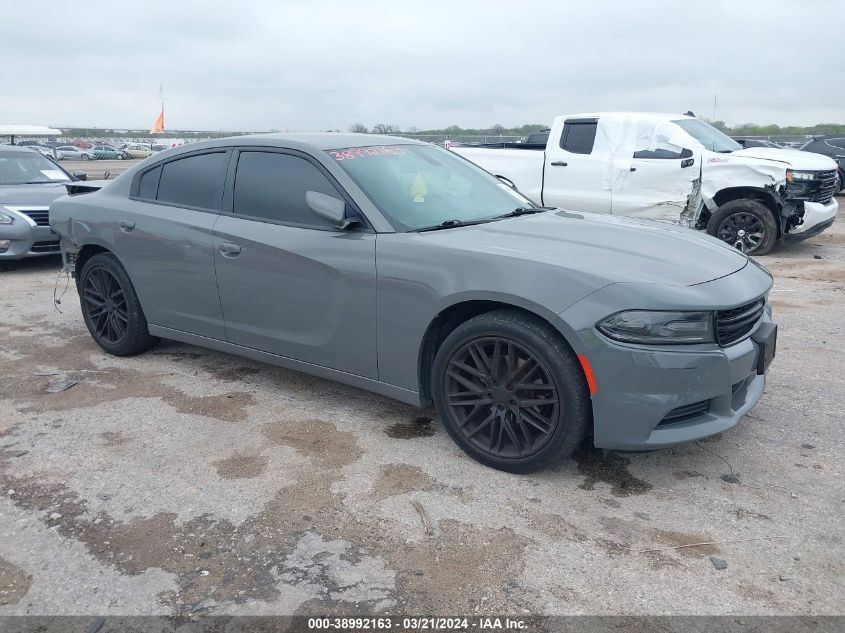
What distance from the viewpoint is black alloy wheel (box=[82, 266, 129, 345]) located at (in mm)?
5297

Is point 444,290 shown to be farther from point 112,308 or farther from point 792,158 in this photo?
point 792,158

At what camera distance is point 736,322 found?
10.9 ft

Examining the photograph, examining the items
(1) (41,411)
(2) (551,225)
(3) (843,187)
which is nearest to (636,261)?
(2) (551,225)

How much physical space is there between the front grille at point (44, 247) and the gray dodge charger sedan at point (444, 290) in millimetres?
4278

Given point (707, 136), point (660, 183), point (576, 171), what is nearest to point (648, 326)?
point (660, 183)

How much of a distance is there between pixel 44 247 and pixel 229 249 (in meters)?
5.80

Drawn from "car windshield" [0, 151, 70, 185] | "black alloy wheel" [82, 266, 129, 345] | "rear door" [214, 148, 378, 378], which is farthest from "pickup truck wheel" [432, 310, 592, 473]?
"car windshield" [0, 151, 70, 185]

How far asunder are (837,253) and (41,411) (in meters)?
9.86

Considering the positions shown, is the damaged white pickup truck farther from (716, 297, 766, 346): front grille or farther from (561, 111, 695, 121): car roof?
(716, 297, 766, 346): front grille

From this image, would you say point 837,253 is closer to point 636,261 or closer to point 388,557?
point 636,261

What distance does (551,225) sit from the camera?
4020 millimetres

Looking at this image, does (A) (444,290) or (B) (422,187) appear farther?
(B) (422,187)

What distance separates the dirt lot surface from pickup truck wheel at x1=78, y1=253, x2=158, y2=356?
56cm

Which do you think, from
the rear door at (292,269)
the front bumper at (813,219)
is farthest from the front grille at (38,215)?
the front bumper at (813,219)
